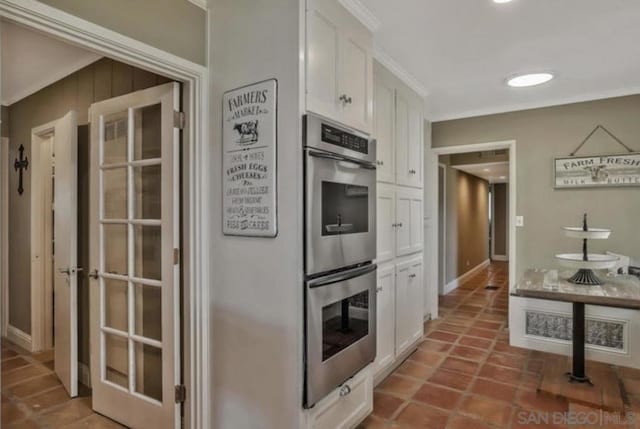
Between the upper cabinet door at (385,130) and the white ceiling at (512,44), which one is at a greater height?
the white ceiling at (512,44)

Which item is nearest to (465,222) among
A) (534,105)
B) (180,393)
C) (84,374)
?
(534,105)

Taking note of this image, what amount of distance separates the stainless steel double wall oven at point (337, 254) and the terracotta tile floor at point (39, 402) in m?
1.49

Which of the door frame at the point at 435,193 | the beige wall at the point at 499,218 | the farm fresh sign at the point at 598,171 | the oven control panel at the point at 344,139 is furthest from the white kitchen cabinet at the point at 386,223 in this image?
the beige wall at the point at 499,218

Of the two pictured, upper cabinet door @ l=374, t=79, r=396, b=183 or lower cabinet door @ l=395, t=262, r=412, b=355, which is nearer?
upper cabinet door @ l=374, t=79, r=396, b=183

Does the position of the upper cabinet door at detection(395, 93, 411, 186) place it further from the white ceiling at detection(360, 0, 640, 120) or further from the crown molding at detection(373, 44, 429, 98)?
the white ceiling at detection(360, 0, 640, 120)

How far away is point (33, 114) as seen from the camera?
3.47 m

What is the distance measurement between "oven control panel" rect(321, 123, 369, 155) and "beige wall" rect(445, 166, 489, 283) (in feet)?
13.3

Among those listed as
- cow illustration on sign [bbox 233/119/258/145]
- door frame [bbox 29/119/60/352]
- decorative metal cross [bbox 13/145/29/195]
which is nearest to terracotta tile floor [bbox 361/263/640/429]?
cow illustration on sign [bbox 233/119/258/145]

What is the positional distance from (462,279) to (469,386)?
13.5 ft

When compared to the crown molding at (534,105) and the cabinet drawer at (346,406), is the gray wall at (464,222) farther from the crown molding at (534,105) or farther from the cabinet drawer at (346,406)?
the cabinet drawer at (346,406)

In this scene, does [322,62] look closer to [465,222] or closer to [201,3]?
[201,3]

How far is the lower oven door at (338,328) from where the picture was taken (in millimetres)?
1725

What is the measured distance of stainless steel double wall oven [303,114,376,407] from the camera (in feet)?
5.62

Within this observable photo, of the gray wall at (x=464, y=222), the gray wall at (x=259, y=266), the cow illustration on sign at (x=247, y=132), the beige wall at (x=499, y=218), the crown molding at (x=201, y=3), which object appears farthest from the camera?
the beige wall at (x=499, y=218)
